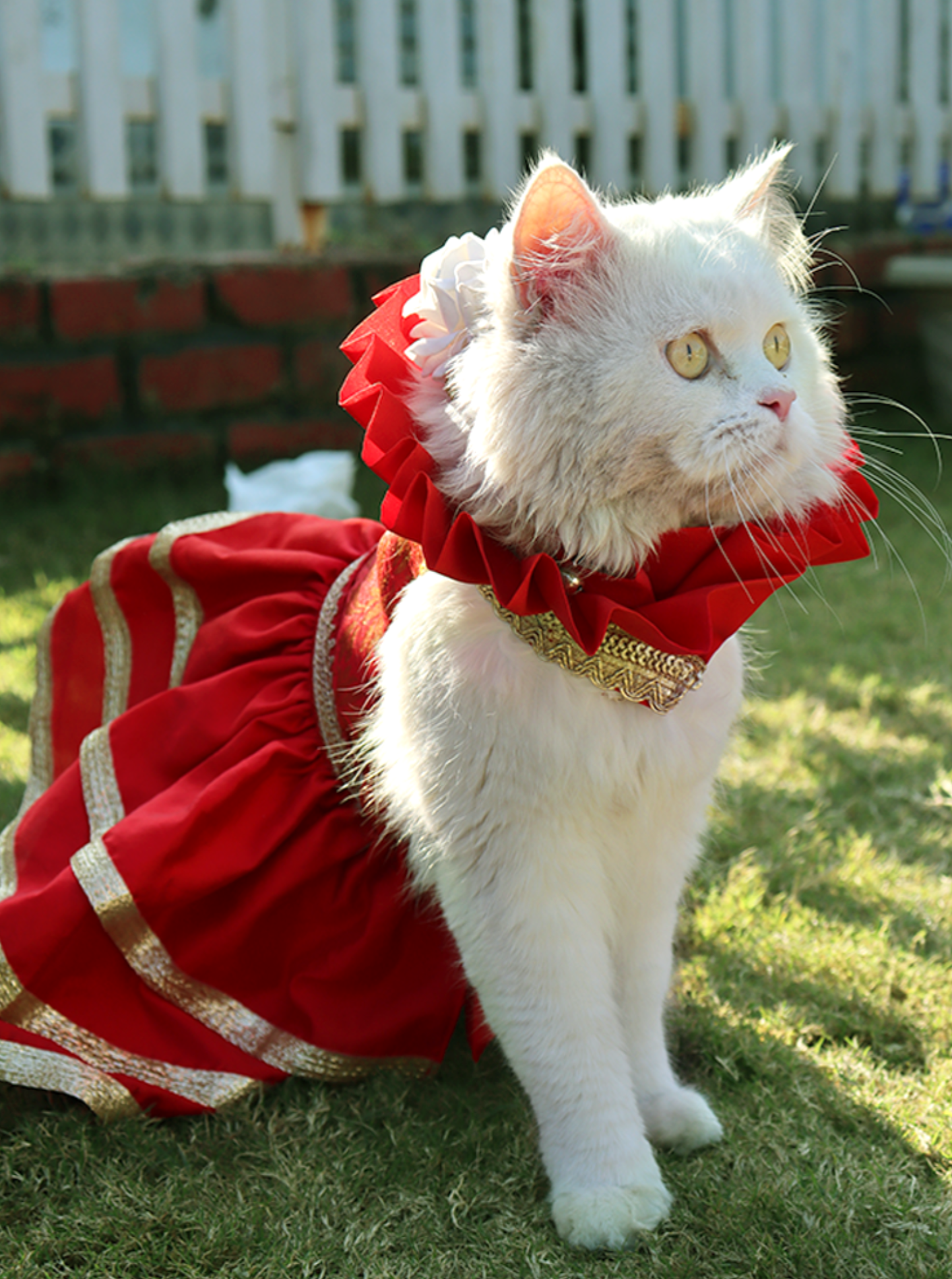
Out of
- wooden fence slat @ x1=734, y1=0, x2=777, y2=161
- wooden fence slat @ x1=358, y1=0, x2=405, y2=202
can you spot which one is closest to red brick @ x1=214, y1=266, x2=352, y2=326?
wooden fence slat @ x1=358, y1=0, x2=405, y2=202

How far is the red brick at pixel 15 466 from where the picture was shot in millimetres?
3135

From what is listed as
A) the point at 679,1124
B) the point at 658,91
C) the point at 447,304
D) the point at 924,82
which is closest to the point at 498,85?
the point at 658,91

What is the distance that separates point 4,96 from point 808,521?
280 centimetres

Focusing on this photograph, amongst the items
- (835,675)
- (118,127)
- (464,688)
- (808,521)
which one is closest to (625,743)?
(464,688)

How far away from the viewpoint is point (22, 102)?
3.05 m

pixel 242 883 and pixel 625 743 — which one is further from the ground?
pixel 625 743

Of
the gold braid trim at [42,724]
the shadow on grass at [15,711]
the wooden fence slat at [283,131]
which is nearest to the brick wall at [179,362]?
the wooden fence slat at [283,131]

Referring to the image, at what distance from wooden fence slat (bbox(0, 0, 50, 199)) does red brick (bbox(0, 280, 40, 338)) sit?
258 millimetres

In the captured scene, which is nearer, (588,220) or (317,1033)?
(588,220)

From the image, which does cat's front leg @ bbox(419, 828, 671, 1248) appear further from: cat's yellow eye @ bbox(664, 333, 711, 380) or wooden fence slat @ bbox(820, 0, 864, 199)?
wooden fence slat @ bbox(820, 0, 864, 199)

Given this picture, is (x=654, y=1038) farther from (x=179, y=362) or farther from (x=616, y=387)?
(x=179, y=362)

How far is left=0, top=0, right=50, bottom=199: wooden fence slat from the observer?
2996mm

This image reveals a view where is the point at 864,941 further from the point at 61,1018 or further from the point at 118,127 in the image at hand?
the point at 118,127

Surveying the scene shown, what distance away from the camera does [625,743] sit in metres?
1.05
